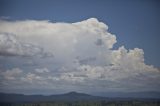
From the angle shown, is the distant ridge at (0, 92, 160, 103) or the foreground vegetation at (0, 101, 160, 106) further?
the foreground vegetation at (0, 101, 160, 106)

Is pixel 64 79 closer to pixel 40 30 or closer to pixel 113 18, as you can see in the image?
pixel 40 30

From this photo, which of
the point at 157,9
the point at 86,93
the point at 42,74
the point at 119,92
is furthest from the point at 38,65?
the point at 157,9

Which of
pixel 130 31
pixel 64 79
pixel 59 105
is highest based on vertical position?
pixel 130 31

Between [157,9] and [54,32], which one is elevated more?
[157,9]

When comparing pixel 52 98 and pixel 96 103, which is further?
pixel 96 103

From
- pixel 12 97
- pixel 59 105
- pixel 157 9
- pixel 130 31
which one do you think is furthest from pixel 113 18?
pixel 12 97

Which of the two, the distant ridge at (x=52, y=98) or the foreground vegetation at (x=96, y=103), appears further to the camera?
the foreground vegetation at (x=96, y=103)

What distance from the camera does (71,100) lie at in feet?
15.1

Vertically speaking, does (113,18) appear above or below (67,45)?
above

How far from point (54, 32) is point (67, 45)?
0.27m

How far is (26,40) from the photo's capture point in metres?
4.58

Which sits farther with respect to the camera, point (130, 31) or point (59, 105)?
point (130, 31)

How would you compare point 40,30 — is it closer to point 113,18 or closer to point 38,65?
point 38,65

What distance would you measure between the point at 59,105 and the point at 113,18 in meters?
1.56
